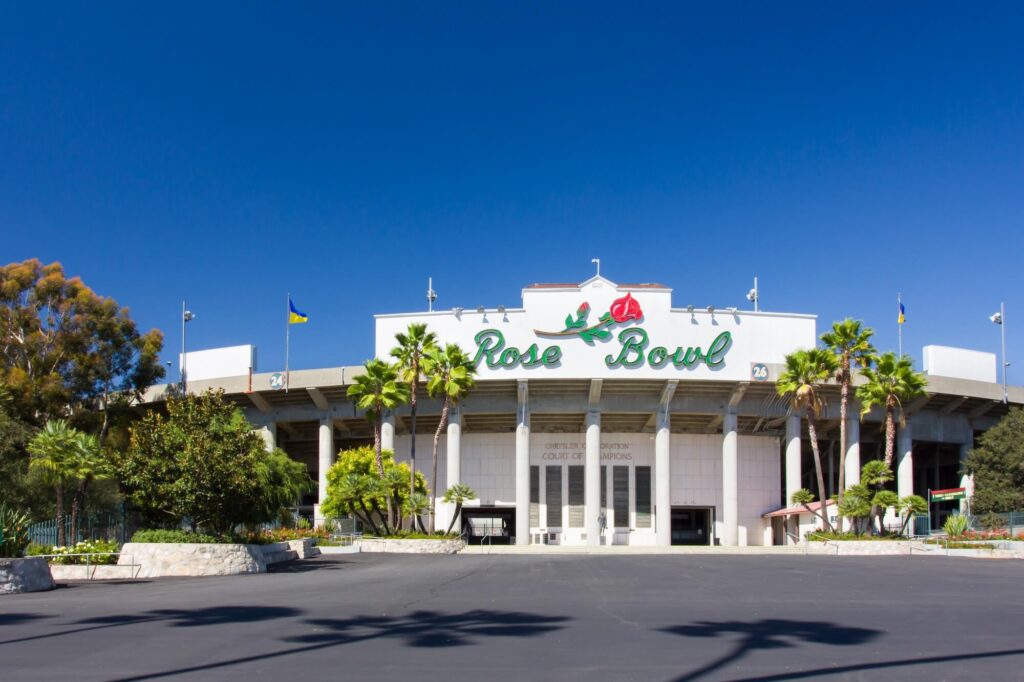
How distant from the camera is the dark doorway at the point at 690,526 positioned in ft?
224

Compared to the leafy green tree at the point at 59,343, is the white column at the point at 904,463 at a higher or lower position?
lower

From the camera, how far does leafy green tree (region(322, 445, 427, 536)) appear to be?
49062 millimetres

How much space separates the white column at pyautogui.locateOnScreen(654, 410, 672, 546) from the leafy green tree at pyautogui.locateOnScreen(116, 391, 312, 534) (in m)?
32.8

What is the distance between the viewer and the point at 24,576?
846 inches

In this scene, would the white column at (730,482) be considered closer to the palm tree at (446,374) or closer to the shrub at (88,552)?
the palm tree at (446,374)

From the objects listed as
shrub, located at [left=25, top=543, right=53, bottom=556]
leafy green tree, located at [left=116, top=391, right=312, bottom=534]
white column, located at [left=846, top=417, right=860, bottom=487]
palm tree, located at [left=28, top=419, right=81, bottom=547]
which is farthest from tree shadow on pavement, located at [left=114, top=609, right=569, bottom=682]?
white column, located at [left=846, top=417, right=860, bottom=487]

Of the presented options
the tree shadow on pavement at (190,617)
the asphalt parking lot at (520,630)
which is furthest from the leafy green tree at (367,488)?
the tree shadow on pavement at (190,617)

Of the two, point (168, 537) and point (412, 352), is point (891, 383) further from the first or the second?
point (168, 537)

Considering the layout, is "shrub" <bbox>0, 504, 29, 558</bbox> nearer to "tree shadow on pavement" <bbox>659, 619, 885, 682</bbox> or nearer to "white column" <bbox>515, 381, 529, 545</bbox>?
"tree shadow on pavement" <bbox>659, 619, 885, 682</bbox>

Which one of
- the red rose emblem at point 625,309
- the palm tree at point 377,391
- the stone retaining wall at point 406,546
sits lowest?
the stone retaining wall at point 406,546

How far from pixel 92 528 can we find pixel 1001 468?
4997 cm

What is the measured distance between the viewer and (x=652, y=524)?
6347 cm

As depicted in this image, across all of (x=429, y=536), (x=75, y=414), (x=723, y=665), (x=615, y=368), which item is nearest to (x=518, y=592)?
(x=723, y=665)

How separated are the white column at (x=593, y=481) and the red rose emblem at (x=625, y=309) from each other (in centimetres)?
626
